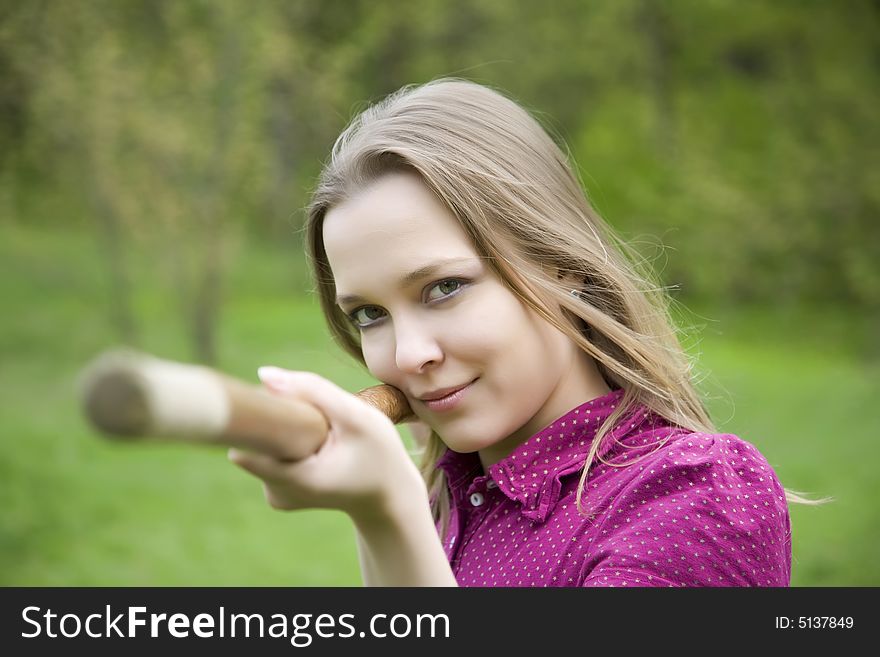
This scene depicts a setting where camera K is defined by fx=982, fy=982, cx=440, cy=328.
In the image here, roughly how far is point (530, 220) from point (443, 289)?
0.28 meters

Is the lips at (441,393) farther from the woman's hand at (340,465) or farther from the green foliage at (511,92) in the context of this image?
the green foliage at (511,92)

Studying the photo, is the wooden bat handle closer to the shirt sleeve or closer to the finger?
the finger

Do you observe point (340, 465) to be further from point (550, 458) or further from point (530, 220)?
point (530, 220)

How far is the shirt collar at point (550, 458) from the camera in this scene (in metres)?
1.76

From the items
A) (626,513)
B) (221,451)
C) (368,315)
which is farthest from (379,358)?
(221,451)

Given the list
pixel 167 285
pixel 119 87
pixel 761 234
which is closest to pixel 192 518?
pixel 167 285

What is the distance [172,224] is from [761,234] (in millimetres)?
6200

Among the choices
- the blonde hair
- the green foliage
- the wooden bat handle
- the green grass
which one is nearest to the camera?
the wooden bat handle

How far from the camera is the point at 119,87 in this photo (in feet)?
26.4

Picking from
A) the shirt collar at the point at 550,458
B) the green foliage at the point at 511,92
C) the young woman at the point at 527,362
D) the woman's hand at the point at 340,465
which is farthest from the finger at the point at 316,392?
the green foliage at the point at 511,92

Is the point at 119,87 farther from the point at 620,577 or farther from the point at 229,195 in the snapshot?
the point at 620,577

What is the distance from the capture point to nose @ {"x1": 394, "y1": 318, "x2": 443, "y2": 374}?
1623 mm

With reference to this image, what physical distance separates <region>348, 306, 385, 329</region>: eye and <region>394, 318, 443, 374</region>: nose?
79 mm

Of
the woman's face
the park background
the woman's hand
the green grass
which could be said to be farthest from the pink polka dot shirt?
the park background
